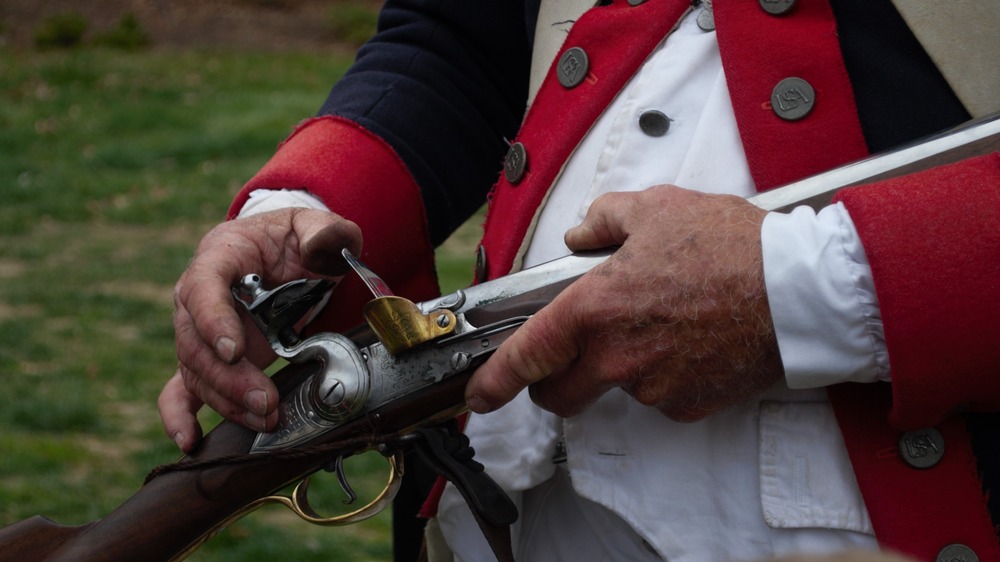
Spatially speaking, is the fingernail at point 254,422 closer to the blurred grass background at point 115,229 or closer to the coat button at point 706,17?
the coat button at point 706,17

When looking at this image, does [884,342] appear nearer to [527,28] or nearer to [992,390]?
[992,390]

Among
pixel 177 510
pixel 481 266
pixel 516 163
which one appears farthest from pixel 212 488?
pixel 516 163

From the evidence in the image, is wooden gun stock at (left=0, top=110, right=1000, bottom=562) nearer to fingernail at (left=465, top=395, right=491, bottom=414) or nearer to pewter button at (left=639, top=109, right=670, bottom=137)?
fingernail at (left=465, top=395, right=491, bottom=414)

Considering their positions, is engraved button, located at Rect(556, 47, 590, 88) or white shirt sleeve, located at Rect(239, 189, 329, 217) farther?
white shirt sleeve, located at Rect(239, 189, 329, 217)

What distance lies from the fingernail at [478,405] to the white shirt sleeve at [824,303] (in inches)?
16.4

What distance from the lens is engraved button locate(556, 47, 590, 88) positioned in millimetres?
1660

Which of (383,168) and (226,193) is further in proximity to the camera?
(226,193)

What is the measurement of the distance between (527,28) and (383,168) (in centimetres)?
34

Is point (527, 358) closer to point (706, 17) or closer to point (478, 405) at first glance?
point (478, 405)

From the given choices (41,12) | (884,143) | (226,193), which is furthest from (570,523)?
(41,12)

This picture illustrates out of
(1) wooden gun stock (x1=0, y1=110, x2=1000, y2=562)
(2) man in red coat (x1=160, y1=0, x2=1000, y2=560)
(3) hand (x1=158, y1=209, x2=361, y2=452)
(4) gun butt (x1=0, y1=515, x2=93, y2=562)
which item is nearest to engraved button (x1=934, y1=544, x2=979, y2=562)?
(2) man in red coat (x1=160, y1=0, x2=1000, y2=560)

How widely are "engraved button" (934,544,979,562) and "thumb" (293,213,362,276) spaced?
2.96 feet

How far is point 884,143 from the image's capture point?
4.73 ft

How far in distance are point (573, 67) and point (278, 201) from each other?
21.9 inches
